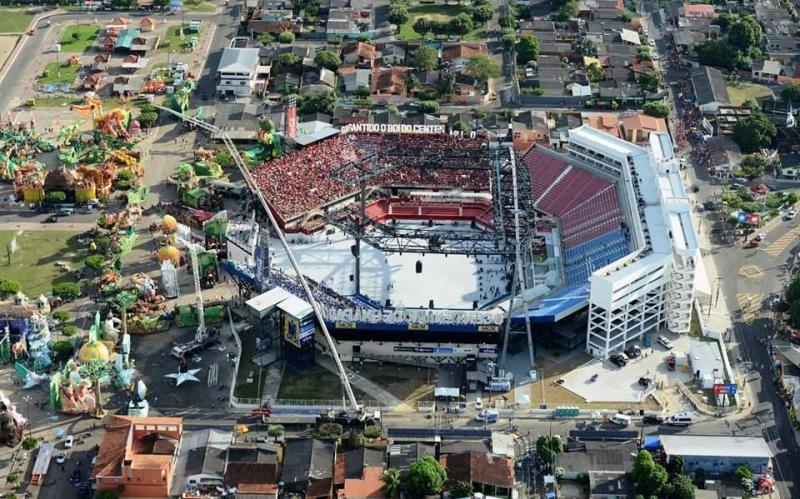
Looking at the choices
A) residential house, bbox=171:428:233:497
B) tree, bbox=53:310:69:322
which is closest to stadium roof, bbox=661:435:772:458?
residential house, bbox=171:428:233:497

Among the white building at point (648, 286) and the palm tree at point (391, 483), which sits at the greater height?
the white building at point (648, 286)

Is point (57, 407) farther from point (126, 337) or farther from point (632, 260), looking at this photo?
point (632, 260)

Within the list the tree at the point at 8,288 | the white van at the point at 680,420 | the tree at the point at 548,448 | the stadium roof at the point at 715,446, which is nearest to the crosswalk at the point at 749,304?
the white van at the point at 680,420

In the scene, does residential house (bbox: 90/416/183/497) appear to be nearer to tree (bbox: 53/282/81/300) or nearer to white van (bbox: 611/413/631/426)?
tree (bbox: 53/282/81/300)

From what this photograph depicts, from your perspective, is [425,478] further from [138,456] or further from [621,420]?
[138,456]

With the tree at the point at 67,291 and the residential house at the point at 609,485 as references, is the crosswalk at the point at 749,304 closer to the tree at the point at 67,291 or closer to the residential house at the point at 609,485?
the residential house at the point at 609,485
